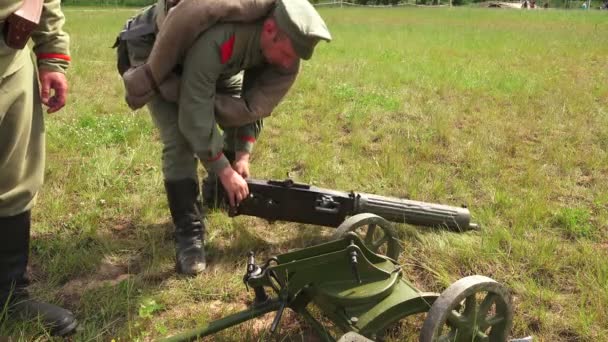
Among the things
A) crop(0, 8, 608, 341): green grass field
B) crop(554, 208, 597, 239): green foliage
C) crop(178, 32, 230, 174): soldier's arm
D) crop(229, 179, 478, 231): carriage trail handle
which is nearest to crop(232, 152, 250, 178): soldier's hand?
crop(229, 179, 478, 231): carriage trail handle

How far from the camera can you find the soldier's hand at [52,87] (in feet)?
9.36

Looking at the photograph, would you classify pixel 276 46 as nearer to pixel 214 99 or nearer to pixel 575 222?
pixel 214 99

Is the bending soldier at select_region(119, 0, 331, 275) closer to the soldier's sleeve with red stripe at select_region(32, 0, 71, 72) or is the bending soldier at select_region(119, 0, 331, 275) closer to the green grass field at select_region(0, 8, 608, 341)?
the green grass field at select_region(0, 8, 608, 341)

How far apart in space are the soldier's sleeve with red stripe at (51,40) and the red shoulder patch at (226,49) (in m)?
0.87

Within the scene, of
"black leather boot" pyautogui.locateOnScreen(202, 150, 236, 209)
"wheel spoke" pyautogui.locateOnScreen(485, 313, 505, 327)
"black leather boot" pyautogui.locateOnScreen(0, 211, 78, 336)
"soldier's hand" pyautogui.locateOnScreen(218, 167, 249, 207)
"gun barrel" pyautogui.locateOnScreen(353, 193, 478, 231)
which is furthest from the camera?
"black leather boot" pyautogui.locateOnScreen(202, 150, 236, 209)

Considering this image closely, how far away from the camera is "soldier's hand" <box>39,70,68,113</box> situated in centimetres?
285

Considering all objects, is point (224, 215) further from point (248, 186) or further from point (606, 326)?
point (606, 326)

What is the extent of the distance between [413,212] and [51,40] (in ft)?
8.05

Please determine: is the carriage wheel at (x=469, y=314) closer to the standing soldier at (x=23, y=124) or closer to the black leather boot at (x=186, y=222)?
the black leather boot at (x=186, y=222)

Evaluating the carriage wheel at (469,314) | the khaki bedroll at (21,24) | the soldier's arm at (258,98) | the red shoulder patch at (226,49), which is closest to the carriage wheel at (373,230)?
the carriage wheel at (469,314)

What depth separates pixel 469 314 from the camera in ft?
8.07

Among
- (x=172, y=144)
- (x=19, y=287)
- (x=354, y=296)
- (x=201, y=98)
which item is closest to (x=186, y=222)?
(x=172, y=144)

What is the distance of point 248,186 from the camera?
10.7ft

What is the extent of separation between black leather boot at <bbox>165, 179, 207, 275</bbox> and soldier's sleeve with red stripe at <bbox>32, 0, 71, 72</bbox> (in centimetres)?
101
